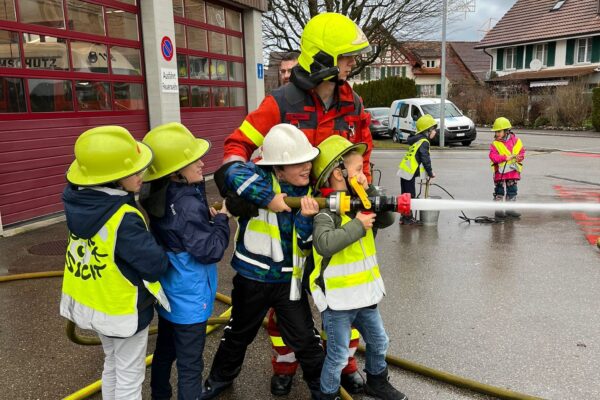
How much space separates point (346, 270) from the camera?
2.64 m

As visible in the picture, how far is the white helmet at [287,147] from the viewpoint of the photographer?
8.33ft

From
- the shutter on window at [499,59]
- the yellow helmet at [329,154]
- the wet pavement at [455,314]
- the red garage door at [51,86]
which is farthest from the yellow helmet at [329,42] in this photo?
the shutter on window at [499,59]

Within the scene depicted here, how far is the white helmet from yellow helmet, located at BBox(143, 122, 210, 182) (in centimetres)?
35

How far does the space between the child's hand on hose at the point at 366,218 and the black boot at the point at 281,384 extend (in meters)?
1.15

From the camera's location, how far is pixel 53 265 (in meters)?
5.43

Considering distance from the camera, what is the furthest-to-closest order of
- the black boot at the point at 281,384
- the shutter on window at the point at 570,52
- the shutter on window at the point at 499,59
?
1. the shutter on window at the point at 499,59
2. the shutter on window at the point at 570,52
3. the black boot at the point at 281,384

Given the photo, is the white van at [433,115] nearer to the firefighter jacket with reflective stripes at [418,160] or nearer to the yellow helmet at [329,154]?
the firefighter jacket with reflective stripes at [418,160]

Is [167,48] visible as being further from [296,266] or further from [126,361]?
[126,361]

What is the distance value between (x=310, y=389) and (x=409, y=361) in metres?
0.74

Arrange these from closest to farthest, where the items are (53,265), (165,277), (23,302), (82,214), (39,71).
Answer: (82,214), (165,277), (23,302), (53,265), (39,71)

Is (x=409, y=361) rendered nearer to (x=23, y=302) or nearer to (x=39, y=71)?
(x=23, y=302)

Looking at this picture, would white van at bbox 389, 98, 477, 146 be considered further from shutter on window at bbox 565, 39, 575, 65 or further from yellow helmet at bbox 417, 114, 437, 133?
shutter on window at bbox 565, 39, 575, 65

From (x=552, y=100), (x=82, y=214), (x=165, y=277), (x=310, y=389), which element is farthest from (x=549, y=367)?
(x=552, y=100)

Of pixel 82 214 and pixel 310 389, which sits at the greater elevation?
pixel 82 214
